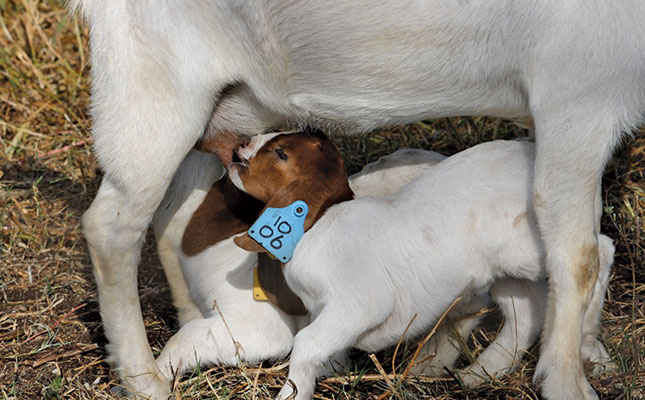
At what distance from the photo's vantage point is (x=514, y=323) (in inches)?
103

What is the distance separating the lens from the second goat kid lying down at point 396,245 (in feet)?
7.64

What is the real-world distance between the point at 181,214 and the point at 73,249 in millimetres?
721

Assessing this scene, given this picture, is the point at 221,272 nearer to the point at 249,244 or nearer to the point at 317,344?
the point at 249,244

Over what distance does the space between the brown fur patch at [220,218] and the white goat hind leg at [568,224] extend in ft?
3.11

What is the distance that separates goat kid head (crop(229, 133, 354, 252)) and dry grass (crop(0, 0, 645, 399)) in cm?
52

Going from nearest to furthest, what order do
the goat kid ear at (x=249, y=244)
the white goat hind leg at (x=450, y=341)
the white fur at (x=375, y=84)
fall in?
the white fur at (x=375, y=84) → the goat kid ear at (x=249, y=244) → the white goat hind leg at (x=450, y=341)

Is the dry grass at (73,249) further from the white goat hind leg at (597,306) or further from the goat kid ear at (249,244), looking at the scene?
the goat kid ear at (249,244)

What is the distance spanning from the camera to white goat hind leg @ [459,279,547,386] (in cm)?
258

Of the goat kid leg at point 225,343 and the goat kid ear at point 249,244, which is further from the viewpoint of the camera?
the goat kid leg at point 225,343

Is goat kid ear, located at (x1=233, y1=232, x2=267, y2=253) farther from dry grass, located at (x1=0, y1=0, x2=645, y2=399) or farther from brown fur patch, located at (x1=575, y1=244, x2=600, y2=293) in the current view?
brown fur patch, located at (x1=575, y1=244, x2=600, y2=293)

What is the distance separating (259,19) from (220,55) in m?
0.15

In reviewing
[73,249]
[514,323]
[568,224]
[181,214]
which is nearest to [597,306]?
[514,323]

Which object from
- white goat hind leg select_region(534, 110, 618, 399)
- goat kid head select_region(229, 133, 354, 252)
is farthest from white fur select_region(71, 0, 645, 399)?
goat kid head select_region(229, 133, 354, 252)

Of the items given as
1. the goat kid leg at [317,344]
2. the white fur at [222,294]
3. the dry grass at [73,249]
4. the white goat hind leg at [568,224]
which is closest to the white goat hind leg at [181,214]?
the white fur at [222,294]
